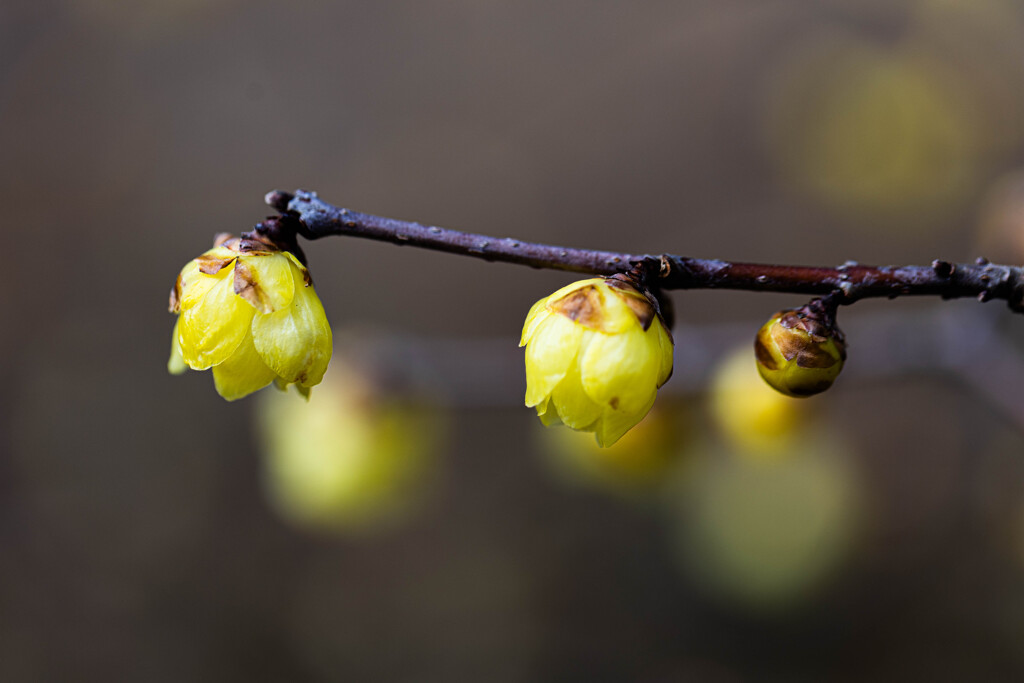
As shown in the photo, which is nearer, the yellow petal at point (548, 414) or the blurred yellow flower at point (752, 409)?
the yellow petal at point (548, 414)

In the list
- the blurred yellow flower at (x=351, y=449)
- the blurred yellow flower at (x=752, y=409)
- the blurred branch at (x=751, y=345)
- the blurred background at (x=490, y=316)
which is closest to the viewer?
the blurred yellow flower at (x=752, y=409)

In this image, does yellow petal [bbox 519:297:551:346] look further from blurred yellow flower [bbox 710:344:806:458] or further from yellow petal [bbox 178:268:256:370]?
blurred yellow flower [bbox 710:344:806:458]

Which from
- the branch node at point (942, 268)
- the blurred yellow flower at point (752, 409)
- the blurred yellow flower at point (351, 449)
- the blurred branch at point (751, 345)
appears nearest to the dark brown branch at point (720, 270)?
the branch node at point (942, 268)

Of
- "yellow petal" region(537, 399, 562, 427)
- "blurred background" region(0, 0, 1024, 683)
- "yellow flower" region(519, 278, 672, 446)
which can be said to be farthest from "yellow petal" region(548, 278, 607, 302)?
"blurred background" region(0, 0, 1024, 683)

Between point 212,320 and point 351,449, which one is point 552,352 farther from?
point 351,449

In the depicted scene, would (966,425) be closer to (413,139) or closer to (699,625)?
(699,625)

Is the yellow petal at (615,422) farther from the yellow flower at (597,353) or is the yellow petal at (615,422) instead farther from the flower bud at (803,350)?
the flower bud at (803,350)
